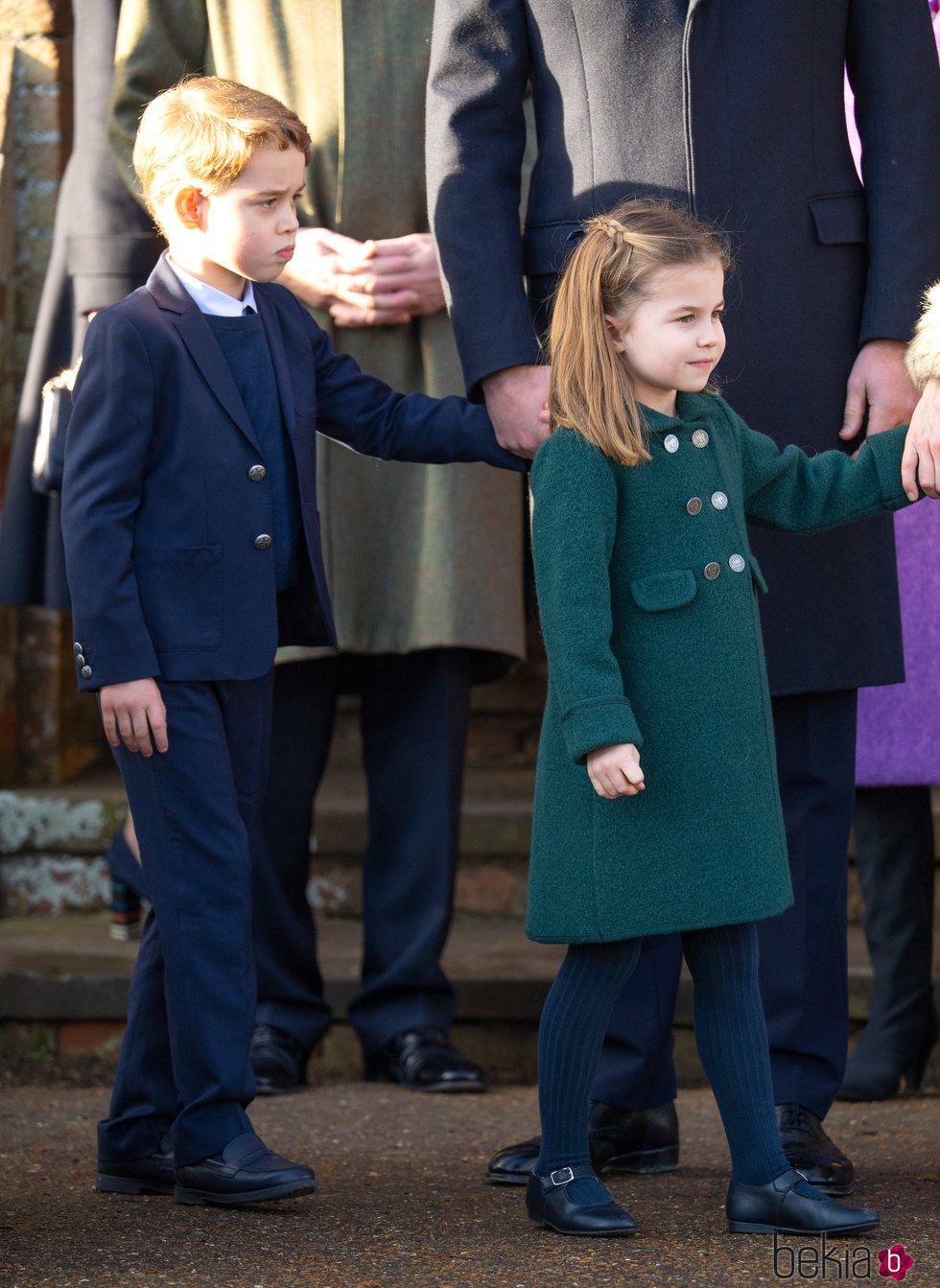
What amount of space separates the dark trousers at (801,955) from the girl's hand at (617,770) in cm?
51

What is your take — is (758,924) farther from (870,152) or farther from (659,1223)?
(870,152)

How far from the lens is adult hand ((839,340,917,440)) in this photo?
2.49 m

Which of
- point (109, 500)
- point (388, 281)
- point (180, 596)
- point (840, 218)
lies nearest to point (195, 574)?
point (180, 596)

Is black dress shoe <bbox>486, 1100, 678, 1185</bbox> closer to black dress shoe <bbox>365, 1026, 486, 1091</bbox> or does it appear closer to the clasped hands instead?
black dress shoe <bbox>365, 1026, 486, 1091</bbox>

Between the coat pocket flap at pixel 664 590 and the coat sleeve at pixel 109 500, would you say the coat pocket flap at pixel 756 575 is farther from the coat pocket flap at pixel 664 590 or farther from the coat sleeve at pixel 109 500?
the coat sleeve at pixel 109 500

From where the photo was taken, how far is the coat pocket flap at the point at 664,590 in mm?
2168

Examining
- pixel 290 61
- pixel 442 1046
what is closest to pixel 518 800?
pixel 442 1046

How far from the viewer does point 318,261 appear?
Result: 9.94 feet

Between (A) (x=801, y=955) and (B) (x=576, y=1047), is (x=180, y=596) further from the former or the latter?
(A) (x=801, y=955)

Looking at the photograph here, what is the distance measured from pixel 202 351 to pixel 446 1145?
1208 mm

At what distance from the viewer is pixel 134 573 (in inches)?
91.1

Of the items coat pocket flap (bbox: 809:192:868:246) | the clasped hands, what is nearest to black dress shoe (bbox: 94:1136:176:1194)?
the clasped hands

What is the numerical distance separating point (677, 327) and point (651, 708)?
452 mm

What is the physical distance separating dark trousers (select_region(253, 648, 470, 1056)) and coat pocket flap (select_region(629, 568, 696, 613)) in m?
1.02
